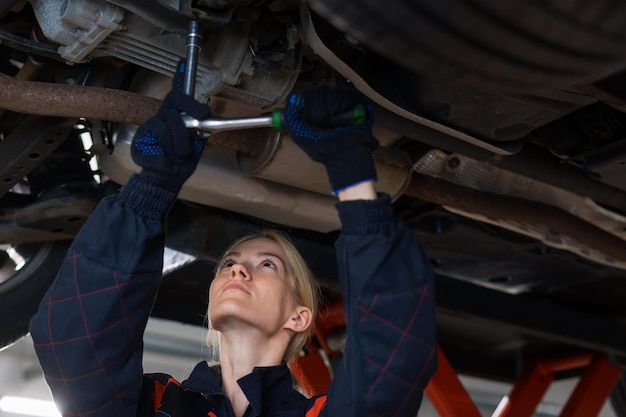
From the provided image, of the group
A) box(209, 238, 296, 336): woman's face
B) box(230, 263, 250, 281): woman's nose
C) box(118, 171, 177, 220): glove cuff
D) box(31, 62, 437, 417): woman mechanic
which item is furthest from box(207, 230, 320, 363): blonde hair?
box(118, 171, 177, 220): glove cuff

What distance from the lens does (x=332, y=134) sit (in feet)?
3.11

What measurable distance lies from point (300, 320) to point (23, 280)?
23.0 inches

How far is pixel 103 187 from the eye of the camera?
1544mm

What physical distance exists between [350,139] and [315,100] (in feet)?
0.20

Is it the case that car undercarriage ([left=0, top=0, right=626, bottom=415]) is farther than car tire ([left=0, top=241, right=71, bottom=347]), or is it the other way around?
car tire ([left=0, top=241, right=71, bottom=347])

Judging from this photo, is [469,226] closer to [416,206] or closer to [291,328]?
[416,206]

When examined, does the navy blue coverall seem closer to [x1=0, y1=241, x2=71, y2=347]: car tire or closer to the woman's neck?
the woman's neck

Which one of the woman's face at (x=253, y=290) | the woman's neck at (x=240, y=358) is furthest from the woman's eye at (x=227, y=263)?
the woman's neck at (x=240, y=358)

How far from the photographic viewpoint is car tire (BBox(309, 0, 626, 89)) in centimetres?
73

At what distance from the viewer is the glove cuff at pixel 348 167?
951mm

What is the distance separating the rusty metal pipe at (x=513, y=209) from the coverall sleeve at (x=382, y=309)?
554mm

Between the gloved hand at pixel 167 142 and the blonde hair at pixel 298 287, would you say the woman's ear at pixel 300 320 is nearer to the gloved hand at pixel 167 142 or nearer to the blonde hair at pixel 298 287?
the blonde hair at pixel 298 287

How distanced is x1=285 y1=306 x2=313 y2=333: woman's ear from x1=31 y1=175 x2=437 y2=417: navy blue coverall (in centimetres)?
23

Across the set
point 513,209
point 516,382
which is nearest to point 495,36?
point 513,209
